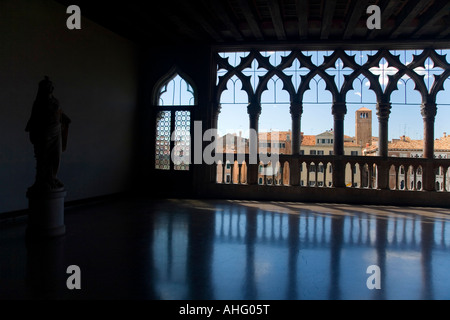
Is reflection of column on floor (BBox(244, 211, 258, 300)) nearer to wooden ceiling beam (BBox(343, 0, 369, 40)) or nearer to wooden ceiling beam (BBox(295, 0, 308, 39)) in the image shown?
wooden ceiling beam (BBox(295, 0, 308, 39))

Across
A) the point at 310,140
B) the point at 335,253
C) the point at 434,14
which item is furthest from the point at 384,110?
the point at 310,140

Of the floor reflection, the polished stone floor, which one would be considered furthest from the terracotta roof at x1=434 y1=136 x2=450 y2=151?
the polished stone floor

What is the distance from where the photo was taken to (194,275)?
8.21 ft

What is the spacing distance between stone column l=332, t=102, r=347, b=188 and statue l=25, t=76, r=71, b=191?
5661mm

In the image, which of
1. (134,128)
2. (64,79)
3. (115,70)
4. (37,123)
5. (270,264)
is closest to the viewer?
(270,264)

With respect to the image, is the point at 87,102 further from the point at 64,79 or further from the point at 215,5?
the point at 215,5

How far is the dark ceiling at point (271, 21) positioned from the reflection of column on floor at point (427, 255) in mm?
3751

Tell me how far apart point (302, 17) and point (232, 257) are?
4988mm

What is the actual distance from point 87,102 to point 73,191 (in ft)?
5.80

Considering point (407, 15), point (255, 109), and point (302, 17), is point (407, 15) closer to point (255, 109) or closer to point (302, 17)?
point (302, 17)

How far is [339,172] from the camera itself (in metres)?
7.13

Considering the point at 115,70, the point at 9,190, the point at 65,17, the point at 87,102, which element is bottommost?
the point at 9,190

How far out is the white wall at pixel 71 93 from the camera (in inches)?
180

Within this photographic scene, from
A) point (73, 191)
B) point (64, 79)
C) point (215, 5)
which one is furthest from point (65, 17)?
point (73, 191)
